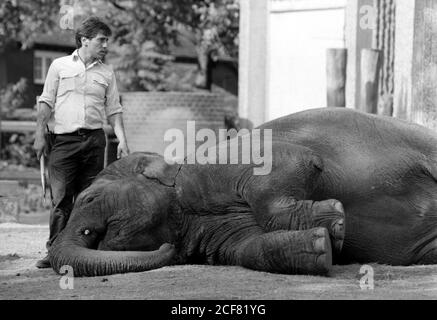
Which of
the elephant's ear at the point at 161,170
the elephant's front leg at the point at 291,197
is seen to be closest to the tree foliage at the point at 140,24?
the elephant's ear at the point at 161,170

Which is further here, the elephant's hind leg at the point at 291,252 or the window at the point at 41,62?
the window at the point at 41,62

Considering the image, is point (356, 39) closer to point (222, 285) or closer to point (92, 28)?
point (92, 28)

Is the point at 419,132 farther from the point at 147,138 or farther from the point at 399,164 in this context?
the point at 147,138

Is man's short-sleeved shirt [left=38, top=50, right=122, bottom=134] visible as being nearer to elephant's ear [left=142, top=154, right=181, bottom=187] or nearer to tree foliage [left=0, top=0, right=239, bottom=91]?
elephant's ear [left=142, top=154, right=181, bottom=187]

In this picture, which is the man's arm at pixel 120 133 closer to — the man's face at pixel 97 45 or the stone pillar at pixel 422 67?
the man's face at pixel 97 45

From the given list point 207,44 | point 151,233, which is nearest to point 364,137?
point 151,233

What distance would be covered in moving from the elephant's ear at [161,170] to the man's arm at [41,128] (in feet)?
3.19

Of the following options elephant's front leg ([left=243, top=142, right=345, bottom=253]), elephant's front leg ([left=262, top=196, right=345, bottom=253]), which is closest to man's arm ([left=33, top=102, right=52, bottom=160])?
elephant's front leg ([left=243, top=142, right=345, bottom=253])

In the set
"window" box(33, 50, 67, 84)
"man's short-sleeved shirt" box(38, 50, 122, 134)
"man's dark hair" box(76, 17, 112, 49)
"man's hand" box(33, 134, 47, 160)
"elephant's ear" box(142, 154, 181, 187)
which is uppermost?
"man's dark hair" box(76, 17, 112, 49)

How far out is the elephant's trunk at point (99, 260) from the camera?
5797 mm

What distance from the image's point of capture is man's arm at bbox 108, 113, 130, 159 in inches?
280

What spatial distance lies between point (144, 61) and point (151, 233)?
16.2 metres

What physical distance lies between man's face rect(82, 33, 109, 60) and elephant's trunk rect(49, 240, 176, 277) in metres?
1.73
